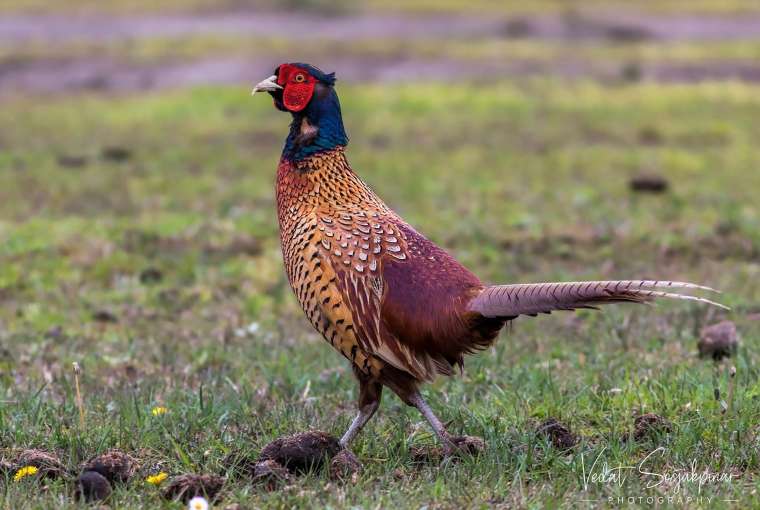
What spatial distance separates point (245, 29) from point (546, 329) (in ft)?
56.6

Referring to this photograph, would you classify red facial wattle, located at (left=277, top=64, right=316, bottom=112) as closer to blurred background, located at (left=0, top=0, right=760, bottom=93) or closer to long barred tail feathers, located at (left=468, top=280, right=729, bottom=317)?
long barred tail feathers, located at (left=468, top=280, right=729, bottom=317)

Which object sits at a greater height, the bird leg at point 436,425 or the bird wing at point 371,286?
the bird wing at point 371,286

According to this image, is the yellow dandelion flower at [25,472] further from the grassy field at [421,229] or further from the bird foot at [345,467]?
the bird foot at [345,467]

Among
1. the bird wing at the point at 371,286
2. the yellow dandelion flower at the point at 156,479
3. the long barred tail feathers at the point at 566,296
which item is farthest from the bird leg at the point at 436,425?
the yellow dandelion flower at the point at 156,479

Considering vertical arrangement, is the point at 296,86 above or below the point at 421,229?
above

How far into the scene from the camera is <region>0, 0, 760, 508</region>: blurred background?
15.9 ft

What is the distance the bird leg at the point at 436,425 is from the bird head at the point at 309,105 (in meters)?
1.01

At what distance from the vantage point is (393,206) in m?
9.98

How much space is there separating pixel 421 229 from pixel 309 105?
435 cm

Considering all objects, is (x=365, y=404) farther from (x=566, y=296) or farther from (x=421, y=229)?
(x=421, y=229)

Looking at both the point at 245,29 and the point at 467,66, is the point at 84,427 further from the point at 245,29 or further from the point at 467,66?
the point at 245,29

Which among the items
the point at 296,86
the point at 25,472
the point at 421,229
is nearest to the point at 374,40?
the point at 421,229

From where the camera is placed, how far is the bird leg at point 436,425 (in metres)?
4.34

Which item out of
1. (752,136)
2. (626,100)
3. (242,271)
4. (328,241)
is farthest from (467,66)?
(328,241)
